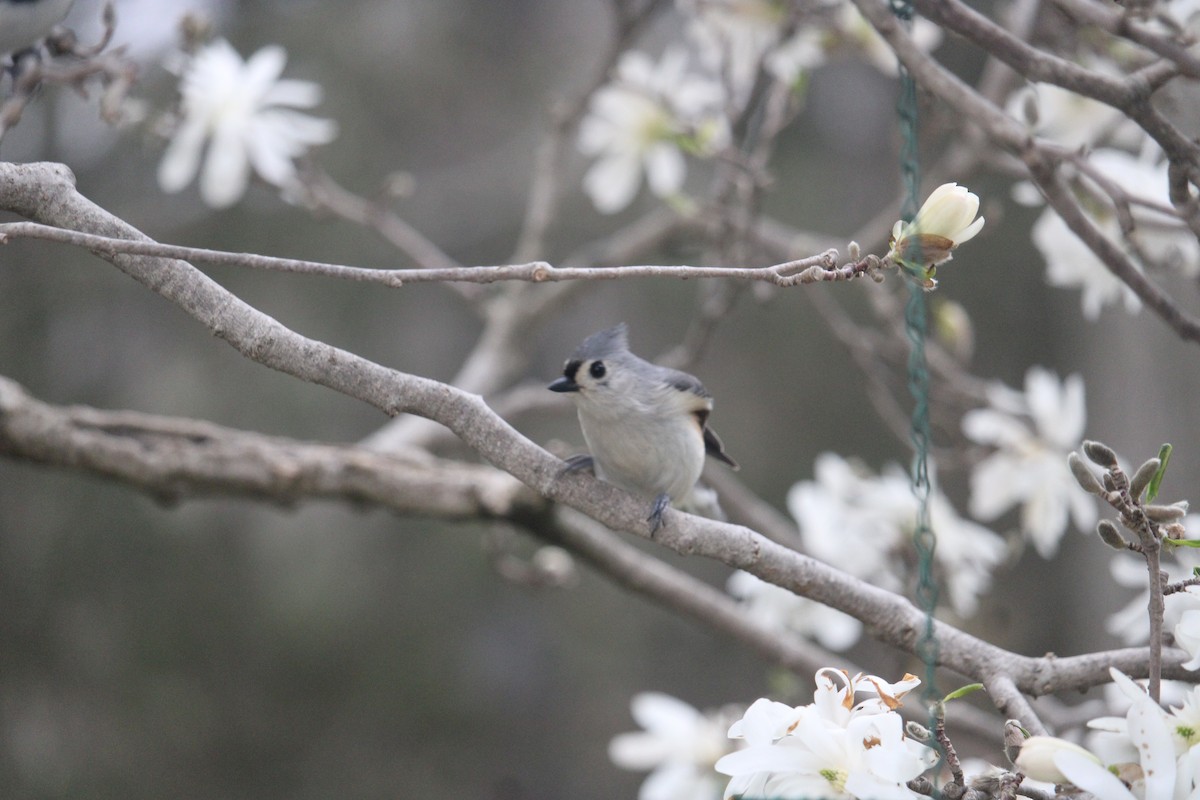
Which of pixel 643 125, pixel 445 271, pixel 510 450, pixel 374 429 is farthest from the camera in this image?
pixel 374 429

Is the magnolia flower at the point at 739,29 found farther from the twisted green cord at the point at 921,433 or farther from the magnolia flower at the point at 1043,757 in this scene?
the magnolia flower at the point at 1043,757

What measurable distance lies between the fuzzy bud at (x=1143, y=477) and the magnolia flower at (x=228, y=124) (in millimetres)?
1360

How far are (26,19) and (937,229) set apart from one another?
3.18ft

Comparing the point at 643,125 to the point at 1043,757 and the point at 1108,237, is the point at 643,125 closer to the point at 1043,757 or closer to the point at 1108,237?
the point at 1108,237

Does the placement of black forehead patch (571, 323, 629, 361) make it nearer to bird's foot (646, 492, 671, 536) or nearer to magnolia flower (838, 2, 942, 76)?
bird's foot (646, 492, 671, 536)

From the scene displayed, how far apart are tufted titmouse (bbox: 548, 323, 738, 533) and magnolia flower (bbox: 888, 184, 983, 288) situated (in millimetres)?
626

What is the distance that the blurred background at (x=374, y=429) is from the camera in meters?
3.12

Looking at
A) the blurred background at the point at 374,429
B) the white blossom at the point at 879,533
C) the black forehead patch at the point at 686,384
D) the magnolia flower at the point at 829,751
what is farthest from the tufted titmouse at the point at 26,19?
the blurred background at the point at 374,429

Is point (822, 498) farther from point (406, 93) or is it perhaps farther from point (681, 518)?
point (406, 93)

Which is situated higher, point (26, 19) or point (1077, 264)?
point (1077, 264)

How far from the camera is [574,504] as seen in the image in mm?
1164

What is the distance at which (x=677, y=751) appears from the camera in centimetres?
170

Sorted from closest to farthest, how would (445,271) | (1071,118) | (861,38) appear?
1. (445,271)
2. (1071,118)
3. (861,38)

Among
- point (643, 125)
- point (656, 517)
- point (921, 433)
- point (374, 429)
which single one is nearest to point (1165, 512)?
point (921, 433)
